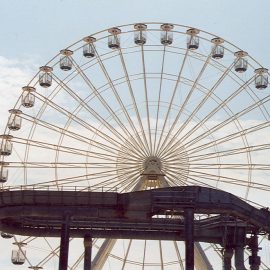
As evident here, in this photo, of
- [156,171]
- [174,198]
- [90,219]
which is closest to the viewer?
[174,198]

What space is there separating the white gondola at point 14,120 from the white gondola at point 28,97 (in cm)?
78

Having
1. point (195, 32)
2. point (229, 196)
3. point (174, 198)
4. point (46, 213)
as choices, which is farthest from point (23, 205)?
point (195, 32)

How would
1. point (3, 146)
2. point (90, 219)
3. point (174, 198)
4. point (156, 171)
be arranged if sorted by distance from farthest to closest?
point (3, 146), point (156, 171), point (90, 219), point (174, 198)

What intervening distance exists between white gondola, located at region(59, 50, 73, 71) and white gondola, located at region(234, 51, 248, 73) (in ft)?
41.1

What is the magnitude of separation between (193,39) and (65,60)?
984cm

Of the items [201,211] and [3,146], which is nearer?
[201,211]

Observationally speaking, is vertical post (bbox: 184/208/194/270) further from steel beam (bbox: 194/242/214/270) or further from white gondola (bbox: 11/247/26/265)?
white gondola (bbox: 11/247/26/265)

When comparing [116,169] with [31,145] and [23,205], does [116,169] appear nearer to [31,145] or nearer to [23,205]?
[31,145]

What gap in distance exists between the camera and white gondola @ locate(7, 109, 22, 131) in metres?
54.2

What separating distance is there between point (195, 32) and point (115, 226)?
17.6 m

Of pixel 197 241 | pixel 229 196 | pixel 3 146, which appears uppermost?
pixel 3 146

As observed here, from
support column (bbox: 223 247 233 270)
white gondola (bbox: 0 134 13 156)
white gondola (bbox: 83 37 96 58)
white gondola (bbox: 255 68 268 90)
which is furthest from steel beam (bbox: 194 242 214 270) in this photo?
white gondola (bbox: 83 37 96 58)

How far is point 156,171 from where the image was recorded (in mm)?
49844

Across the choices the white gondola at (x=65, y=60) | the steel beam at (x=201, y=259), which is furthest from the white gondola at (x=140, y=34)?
the steel beam at (x=201, y=259)
